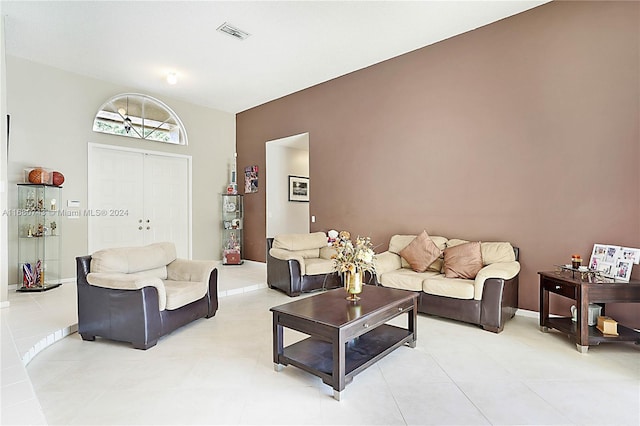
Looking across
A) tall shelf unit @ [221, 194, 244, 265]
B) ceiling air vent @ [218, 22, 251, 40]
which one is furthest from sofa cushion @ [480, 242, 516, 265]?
tall shelf unit @ [221, 194, 244, 265]

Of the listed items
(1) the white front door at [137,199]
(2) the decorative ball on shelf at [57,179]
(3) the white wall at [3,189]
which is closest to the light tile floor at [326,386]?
(3) the white wall at [3,189]

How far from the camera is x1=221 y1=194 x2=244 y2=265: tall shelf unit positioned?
724cm

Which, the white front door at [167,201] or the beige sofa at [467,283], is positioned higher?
the white front door at [167,201]

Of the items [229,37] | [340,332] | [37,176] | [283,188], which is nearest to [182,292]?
[340,332]

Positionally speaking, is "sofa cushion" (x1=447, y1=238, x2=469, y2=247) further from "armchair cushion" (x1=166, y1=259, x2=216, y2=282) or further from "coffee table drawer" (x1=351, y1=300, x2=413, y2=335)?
"armchair cushion" (x1=166, y1=259, x2=216, y2=282)

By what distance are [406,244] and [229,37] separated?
133 inches

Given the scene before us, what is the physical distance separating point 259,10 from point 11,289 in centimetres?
495

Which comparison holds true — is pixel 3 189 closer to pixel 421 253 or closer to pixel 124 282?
pixel 124 282

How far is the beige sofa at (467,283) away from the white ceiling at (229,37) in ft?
8.35

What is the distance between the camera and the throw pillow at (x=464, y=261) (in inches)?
147

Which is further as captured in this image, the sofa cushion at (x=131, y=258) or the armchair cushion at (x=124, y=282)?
the sofa cushion at (x=131, y=258)

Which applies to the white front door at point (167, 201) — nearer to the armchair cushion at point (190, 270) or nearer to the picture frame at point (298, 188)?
the picture frame at point (298, 188)

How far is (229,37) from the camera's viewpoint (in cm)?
423

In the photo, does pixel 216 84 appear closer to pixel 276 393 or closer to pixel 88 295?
pixel 88 295
